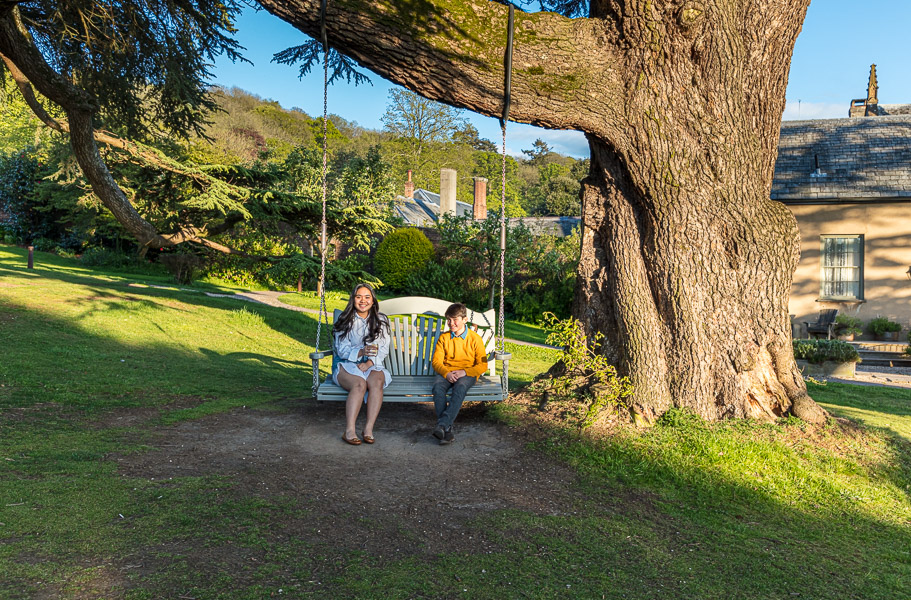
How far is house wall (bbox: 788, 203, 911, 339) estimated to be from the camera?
1583cm

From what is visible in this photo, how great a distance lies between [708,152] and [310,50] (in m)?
4.82

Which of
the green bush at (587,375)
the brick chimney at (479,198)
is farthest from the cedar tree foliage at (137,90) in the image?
the brick chimney at (479,198)

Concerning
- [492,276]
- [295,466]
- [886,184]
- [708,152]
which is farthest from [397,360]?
[886,184]

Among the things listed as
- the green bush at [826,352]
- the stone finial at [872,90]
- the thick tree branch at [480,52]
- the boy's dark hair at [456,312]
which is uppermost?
the stone finial at [872,90]

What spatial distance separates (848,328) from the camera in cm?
1580

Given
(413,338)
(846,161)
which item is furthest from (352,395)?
(846,161)

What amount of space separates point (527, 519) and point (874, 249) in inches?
615

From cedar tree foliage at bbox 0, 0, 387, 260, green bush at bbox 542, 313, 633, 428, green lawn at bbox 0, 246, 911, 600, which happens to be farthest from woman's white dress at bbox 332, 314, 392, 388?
cedar tree foliage at bbox 0, 0, 387, 260

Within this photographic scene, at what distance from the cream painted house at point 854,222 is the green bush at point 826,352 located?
4.55 m

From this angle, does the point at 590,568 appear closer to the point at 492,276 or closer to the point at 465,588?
the point at 465,588

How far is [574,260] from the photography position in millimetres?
19078

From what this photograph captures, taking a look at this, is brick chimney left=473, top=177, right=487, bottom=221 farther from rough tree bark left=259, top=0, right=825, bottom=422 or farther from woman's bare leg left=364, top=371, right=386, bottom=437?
woman's bare leg left=364, top=371, right=386, bottom=437

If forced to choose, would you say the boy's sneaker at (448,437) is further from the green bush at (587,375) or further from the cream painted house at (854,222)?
the cream painted house at (854,222)

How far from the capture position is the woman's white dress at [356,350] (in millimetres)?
6113
